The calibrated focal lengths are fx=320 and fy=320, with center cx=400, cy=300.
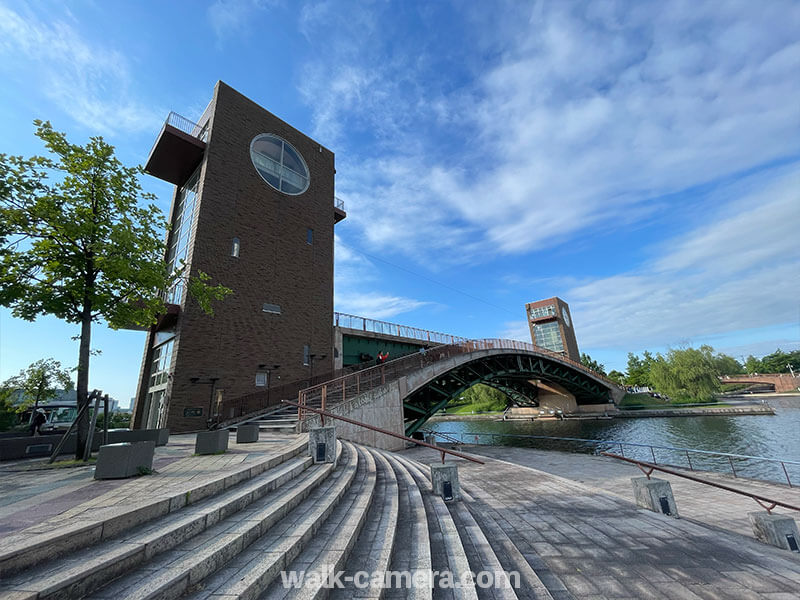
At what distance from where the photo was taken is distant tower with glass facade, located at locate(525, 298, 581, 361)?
83688 mm

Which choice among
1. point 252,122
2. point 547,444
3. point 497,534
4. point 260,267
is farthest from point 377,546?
point 547,444

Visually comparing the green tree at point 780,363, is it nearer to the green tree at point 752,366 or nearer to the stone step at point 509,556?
the green tree at point 752,366

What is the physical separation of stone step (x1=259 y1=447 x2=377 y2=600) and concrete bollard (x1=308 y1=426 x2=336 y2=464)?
1.46 meters

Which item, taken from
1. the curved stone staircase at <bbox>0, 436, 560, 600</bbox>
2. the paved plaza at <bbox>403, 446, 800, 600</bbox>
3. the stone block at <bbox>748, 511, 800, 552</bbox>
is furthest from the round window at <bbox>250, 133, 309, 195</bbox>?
the stone block at <bbox>748, 511, 800, 552</bbox>

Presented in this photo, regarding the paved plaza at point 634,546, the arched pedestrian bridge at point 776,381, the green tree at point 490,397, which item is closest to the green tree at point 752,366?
the arched pedestrian bridge at point 776,381

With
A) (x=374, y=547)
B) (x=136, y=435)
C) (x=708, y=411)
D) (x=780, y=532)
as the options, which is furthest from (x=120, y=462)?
(x=708, y=411)

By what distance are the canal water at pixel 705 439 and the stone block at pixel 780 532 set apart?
5901 millimetres

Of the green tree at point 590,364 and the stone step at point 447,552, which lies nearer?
the stone step at point 447,552

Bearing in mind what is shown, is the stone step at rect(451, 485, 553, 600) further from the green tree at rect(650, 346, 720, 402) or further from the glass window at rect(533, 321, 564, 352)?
the glass window at rect(533, 321, 564, 352)

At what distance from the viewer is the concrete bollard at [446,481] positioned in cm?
654

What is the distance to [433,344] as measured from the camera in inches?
1124

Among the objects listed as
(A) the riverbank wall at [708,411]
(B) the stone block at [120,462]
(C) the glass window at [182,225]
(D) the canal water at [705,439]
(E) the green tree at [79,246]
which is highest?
(C) the glass window at [182,225]

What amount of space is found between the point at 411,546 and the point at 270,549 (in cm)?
187

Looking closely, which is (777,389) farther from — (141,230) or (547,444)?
(141,230)
